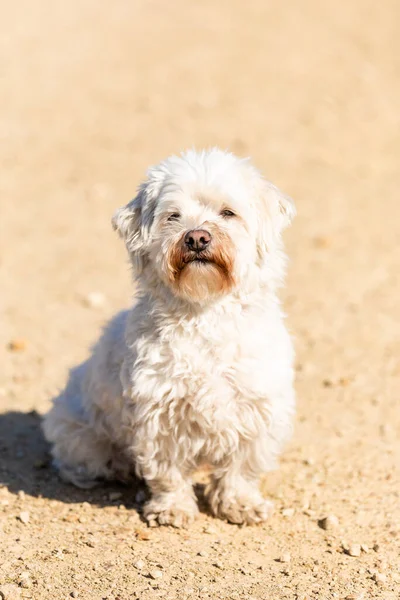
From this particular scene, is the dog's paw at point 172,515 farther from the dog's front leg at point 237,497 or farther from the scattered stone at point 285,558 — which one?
the scattered stone at point 285,558

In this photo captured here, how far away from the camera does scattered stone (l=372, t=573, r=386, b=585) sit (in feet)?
14.0

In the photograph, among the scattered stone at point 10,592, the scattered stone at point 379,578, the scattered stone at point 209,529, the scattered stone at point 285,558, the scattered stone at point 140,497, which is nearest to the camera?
the scattered stone at point 10,592

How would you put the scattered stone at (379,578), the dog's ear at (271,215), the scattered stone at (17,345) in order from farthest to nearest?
the scattered stone at (17,345)
the dog's ear at (271,215)
the scattered stone at (379,578)

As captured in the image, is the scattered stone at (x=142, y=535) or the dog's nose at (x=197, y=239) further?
the scattered stone at (x=142, y=535)

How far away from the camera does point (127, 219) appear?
476 centimetres

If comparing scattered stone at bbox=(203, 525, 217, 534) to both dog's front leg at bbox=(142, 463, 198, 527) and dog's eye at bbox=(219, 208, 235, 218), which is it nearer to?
dog's front leg at bbox=(142, 463, 198, 527)

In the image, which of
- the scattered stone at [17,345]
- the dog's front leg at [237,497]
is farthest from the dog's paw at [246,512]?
the scattered stone at [17,345]

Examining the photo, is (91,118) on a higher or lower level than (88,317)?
higher

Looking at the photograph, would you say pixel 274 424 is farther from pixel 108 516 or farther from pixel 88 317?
pixel 88 317

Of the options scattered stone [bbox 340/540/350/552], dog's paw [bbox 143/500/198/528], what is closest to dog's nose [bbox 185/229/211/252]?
dog's paw [bbox 143/500/198/528]

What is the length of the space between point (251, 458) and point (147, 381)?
0.79m

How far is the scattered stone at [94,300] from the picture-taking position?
8.70 m

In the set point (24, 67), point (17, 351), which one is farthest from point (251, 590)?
point (24, 67)

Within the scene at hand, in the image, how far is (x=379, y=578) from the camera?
14.0 ft
